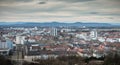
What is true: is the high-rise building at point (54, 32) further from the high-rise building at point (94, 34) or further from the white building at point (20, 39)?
the high-rise building at point (94, 34)

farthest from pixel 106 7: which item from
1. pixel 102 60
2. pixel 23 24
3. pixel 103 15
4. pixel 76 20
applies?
pixel 23 24

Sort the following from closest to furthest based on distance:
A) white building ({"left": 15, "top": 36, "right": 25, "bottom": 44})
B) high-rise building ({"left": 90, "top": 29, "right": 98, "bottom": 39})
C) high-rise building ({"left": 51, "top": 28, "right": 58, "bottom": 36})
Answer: white building ({"left": 15, "top": 36, "right": 25, "bottom": 44})
high-rise building ({"left": 51, "top": 28, "right": 58, "bottom": 36})
high-rise building ({"left": 90, "top": 29, "right": 98, "bottom": 39})

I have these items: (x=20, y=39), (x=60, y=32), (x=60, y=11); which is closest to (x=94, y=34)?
(x=60, y=32)

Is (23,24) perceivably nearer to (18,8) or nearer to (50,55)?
(18,8)

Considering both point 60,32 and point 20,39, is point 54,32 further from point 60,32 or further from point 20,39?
point 20,39

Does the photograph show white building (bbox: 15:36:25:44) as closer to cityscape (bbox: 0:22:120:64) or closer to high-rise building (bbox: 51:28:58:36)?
cityscape (bbox: 0:22:120:64)

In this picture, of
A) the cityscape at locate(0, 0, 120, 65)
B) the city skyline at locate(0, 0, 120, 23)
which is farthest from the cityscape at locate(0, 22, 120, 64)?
the city skyline at locate(0, 0, 120, 23)

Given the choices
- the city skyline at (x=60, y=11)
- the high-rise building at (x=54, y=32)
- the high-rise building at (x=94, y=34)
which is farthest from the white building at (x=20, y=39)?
the high-rise building at (x=94, y=34)

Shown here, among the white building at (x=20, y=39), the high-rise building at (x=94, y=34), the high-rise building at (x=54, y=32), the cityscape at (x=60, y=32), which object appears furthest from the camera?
the high-rise building at (x=94, y=34)
